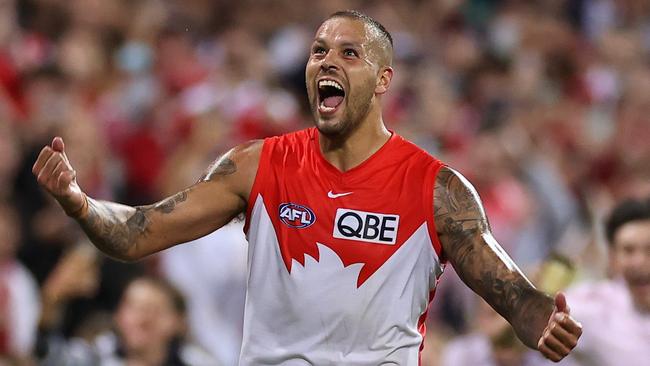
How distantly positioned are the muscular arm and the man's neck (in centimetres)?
28

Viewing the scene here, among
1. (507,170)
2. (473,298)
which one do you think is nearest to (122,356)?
(473,298)

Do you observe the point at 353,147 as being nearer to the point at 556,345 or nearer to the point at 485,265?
the point at 485,265

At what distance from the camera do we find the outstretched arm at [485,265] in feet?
14.4

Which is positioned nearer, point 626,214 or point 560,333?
point 560,333

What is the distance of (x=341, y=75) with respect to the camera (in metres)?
4.76

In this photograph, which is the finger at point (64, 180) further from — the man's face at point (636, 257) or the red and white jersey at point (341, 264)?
the man's face at point (636, 257)

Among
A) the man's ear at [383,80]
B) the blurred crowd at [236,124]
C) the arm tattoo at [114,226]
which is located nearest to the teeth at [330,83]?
the man's ear at [383,80]

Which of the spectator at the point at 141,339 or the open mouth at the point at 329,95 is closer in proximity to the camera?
the open mouth at the point at 329,95

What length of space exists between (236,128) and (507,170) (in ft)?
6.87

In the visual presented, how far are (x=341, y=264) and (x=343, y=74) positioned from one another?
64 centimetres

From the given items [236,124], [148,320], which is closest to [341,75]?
[148,320]

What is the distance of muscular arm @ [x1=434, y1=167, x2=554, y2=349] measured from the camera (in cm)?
445

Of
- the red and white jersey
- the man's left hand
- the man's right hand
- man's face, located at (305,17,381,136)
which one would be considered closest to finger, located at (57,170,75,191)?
the man's right hand

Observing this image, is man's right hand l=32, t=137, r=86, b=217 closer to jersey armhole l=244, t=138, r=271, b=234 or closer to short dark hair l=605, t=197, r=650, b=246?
jersey armhole l=244, t=138, r=271, b=234
